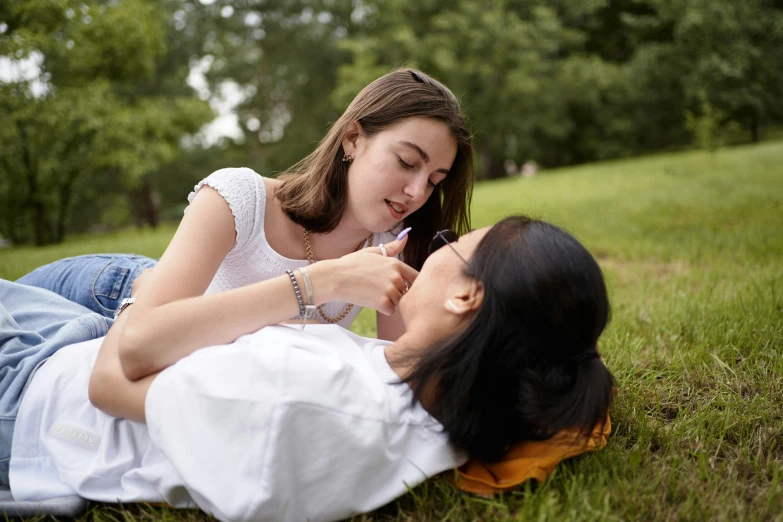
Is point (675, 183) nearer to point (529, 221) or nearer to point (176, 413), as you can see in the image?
point (529, 221)

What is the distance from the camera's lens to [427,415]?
1528 mm

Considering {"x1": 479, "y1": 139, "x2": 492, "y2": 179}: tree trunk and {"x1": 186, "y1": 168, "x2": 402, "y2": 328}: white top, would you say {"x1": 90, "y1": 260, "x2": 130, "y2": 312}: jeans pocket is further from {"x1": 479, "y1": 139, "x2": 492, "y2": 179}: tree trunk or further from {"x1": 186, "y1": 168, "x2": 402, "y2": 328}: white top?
{"x1": 479, "y1": 139, "x2": 492, "y2": 179}: tree trunk

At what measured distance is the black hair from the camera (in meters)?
1.47

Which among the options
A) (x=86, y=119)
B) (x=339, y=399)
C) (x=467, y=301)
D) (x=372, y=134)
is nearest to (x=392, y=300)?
(x=467, y=301)

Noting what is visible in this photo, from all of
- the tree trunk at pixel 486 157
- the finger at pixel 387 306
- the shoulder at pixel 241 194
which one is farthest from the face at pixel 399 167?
the tree trunk at pixel 486 157

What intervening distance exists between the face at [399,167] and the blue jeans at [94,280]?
51.7 inches

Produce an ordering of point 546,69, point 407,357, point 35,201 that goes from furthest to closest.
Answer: point 546,69, point 35,201, point 407,357

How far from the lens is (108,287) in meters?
2.80

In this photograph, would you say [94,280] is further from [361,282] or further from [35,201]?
[35,201]

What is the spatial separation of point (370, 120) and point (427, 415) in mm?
1274

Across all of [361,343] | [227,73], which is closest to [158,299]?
[361,343]

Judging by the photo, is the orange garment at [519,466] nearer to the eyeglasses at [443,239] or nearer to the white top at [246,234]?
the eyeglasses at [443,239]

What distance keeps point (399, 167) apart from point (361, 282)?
66 centimetres

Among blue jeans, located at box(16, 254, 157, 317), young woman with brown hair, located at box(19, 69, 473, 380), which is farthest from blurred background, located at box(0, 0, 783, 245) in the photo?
young woman with brown hair, located at box(19, 69, 473, 380)
